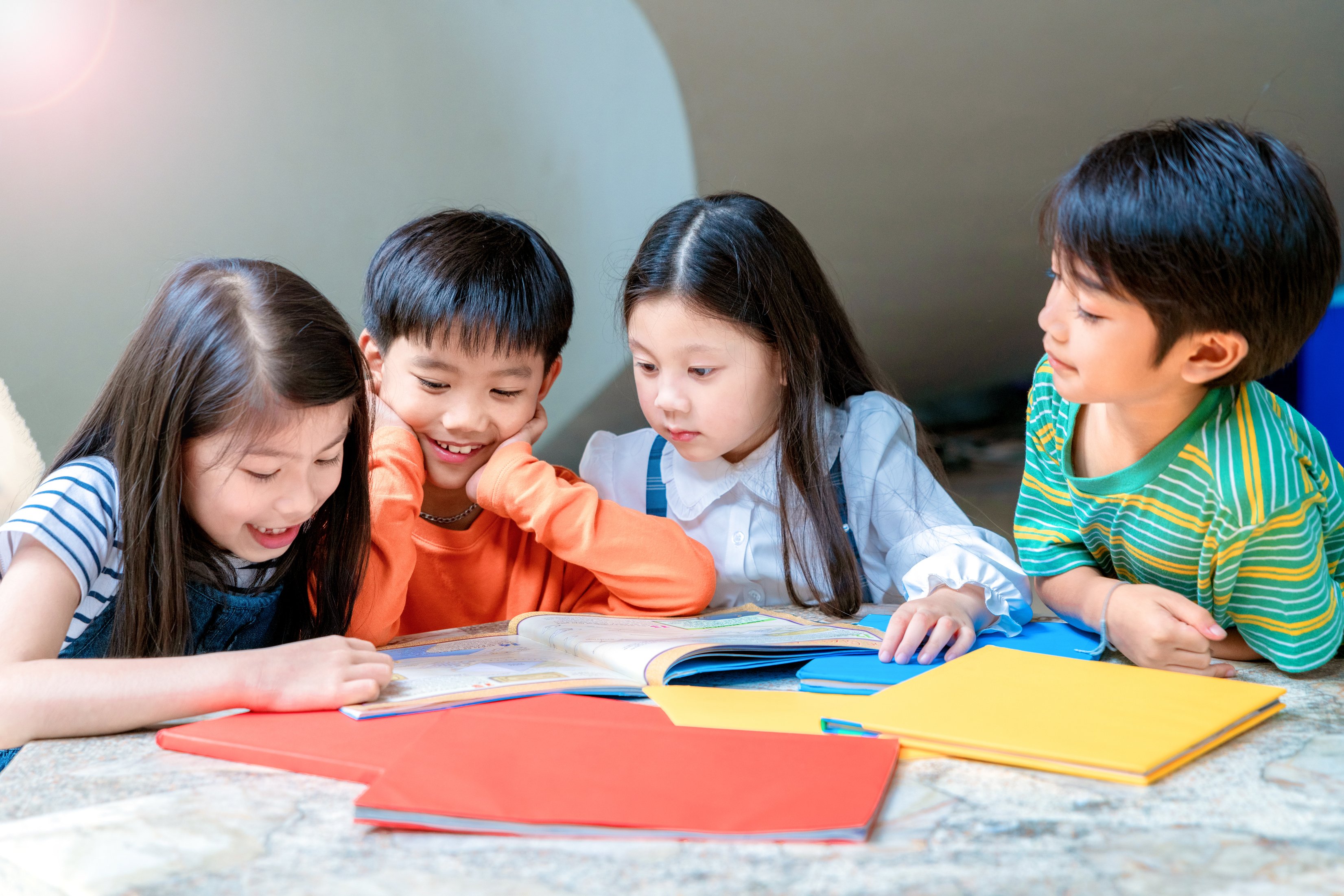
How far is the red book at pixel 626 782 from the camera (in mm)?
501

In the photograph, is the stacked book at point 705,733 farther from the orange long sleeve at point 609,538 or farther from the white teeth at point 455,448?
the white teeth at point 455,448

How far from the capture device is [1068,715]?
65cm

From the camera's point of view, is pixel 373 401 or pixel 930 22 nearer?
pixel 373 401

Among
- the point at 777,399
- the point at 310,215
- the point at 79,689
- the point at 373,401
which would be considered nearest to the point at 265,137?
the point at 310,215

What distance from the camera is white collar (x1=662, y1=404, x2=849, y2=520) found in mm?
1298

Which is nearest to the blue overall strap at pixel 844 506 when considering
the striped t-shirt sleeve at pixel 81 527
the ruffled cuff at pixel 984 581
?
the ruffled cuff at pixel 984 581

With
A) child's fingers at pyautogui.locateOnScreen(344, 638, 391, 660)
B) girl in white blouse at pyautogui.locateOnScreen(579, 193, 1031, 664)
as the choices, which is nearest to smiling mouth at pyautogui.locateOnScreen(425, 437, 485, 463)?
girl in white blouse at pyautogui.locateOnScreen(579, 193, 1031, 664)

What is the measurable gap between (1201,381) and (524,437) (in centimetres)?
74

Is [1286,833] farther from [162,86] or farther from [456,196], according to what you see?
[162,86]

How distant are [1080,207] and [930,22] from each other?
177 centimetres

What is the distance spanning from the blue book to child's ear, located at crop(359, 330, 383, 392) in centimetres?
66

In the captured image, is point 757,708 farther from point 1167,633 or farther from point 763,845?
point 1167,633

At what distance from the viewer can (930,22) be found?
237 cm

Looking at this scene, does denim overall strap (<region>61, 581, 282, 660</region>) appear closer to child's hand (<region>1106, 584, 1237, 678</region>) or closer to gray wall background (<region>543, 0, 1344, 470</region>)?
child's hand (<region>1106, 584, 1237, 678</region>)
